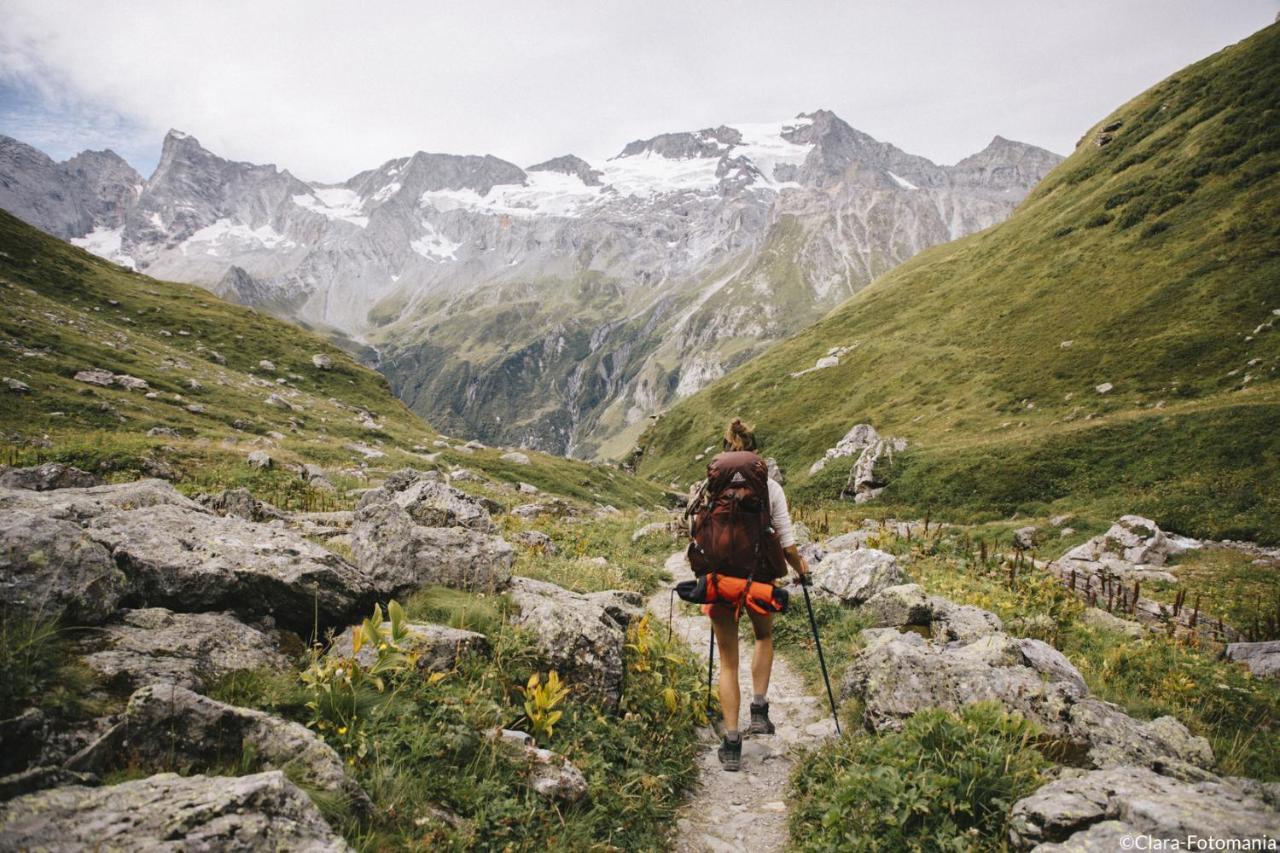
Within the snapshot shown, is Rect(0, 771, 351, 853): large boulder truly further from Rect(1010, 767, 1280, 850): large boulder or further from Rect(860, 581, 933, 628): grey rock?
Rect(860, 581, 933, 628): grey rock

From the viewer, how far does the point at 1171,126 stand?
267 feet

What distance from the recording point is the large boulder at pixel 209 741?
14.1 ft

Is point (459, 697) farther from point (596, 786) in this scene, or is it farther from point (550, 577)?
point (550, 577)

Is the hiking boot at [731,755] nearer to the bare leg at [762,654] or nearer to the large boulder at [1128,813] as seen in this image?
the bare leg at [762,654]

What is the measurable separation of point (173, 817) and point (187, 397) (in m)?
49.7

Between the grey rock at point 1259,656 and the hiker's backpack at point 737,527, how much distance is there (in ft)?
39.0

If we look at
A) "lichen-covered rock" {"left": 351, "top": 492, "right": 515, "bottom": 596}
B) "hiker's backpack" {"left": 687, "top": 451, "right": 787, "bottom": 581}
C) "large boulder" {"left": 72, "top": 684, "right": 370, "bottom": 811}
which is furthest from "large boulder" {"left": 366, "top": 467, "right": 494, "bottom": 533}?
"large boulder" {"left": 72, "top": 684, "right": 370, "bottom": 811}

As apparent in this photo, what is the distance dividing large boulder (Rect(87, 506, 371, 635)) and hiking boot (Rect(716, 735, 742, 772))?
5.46m

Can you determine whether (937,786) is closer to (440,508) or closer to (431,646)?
(431,646)

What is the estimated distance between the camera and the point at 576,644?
316 inches

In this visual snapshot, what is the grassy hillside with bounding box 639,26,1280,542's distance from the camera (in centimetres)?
3697

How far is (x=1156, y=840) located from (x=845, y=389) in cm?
8197

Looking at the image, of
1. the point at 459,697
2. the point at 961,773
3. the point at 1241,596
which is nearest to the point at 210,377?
the point at 459,697

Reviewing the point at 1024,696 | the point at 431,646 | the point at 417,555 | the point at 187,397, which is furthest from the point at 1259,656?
the point at 187,397
